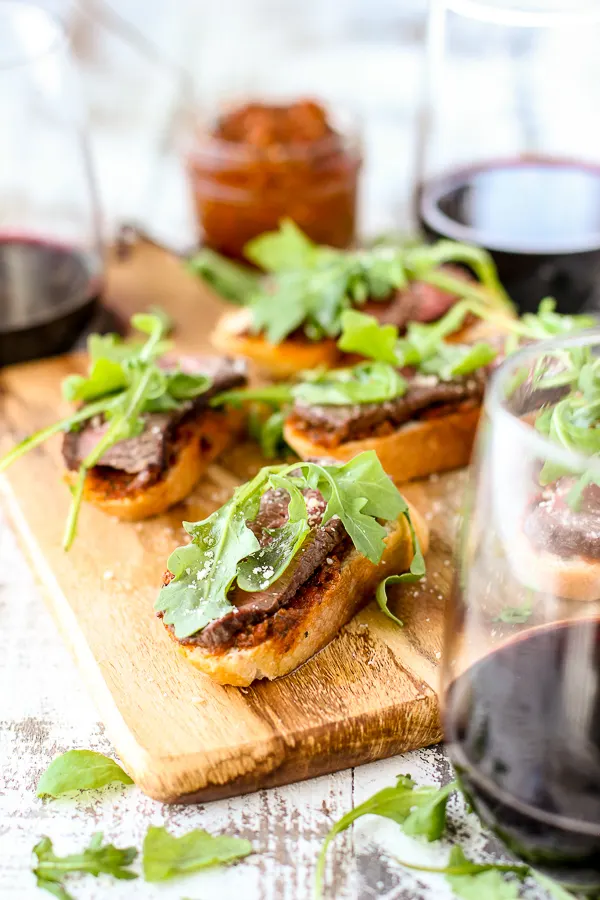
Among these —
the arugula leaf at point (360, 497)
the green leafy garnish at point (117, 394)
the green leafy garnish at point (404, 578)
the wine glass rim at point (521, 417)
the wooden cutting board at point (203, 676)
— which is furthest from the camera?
A: the green leafy garnish at point (117, 394)

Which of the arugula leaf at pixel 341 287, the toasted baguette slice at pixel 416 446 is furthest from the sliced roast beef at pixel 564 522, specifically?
the arugula leaf at pixel 341 287

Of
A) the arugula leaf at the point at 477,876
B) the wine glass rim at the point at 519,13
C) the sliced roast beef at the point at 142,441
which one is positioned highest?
the wine glass rim at the point at 519,13

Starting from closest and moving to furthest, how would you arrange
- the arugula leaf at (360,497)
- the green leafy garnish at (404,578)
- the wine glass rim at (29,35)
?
1. the arugula leaf at (360,497)
2. the green leafy garnish at (404,578)
3. the wine glass rim at (29,35)

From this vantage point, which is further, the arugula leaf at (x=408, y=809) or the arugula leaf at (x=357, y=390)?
the arugula leaf at (x=357, y=390)

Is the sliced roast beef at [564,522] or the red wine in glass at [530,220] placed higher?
the sliced roast beef at [564,522]

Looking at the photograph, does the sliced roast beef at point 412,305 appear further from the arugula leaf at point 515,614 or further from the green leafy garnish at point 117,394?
the arugula leaf at point 515,614

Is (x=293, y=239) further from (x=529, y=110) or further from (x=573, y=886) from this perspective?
(x=573, y=886)
